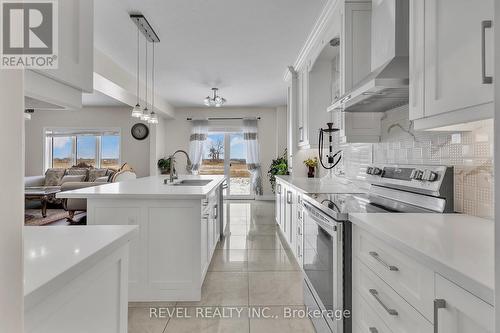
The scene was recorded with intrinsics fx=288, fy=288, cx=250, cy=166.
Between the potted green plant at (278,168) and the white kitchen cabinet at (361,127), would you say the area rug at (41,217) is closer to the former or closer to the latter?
the potted green plant at (278,168)

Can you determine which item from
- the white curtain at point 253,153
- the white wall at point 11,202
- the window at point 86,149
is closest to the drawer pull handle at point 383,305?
the white wall at point 11,202

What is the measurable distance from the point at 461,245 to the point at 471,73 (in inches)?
24.4

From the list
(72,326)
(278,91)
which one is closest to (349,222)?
(72,326)

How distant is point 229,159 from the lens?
796 cm

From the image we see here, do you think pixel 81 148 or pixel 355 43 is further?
pixel 81 148

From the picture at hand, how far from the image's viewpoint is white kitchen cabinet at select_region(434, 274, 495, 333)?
682 millimetres

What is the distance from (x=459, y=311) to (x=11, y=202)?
1027 mm

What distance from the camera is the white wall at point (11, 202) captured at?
400mm

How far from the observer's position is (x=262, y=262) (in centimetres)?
325

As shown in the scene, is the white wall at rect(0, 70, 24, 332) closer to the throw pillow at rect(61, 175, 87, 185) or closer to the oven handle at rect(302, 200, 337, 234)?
the oven handle at rect(302, 200, 337, 234)

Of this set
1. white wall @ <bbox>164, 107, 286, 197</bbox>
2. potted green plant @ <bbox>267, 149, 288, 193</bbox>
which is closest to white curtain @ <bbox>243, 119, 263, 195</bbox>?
white wall @ <bbox>164, 107, 286, 197</bbox>

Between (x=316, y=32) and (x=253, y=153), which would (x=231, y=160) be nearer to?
(x=253, y=153)

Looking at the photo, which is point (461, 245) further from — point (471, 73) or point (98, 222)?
point (98, 222)

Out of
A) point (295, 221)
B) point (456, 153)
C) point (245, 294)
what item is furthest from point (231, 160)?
point (456, 153)
